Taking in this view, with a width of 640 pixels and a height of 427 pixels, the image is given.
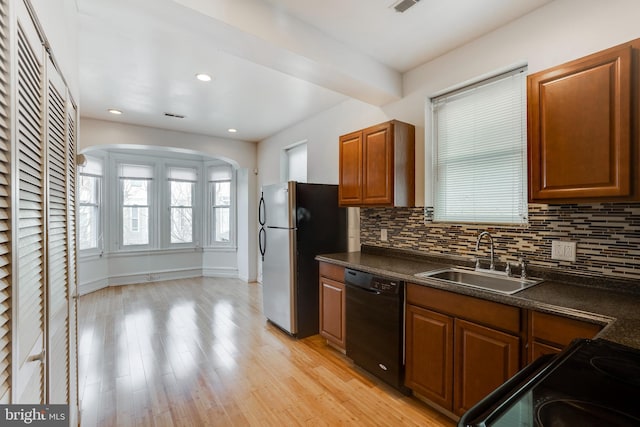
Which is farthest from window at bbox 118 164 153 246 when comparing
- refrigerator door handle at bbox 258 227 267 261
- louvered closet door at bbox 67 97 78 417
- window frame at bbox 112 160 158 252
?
louvered closet door at bbox 67 97 78 417

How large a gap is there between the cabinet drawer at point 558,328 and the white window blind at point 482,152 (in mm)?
905

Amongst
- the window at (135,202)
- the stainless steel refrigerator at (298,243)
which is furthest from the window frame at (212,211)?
the stainless steel refrigerator at (298,243)

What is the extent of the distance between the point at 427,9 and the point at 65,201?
2.42 meters

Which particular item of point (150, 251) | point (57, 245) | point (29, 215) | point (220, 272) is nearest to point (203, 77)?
point (57, 245)

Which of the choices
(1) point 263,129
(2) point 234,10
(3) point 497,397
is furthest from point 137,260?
(3) point 497,397

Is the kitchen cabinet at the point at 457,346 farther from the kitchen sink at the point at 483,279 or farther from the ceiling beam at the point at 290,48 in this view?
the ceiling beam at the point at 290,48

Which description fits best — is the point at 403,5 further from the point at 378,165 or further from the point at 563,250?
the point at 563,250

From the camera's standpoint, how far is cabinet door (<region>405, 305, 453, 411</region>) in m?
1.91

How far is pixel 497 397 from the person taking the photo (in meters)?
0.79

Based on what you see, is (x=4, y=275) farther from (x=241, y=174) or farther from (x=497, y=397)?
(x=241, y=174)

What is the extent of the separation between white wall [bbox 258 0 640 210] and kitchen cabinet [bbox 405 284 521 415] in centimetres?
112

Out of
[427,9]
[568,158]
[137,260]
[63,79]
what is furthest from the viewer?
[137,260]

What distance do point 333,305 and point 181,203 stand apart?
461 centimetres

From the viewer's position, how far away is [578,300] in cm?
153
